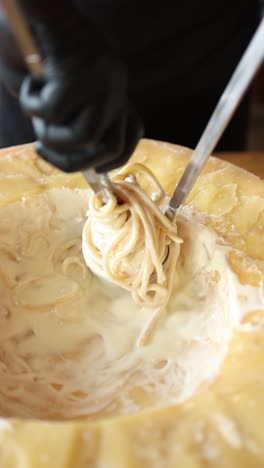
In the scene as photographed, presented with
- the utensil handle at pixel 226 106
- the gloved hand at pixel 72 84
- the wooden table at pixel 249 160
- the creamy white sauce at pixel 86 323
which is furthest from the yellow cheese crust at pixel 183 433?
the wooden table at pixel 249 160

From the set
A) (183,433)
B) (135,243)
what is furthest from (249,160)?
(183,433)

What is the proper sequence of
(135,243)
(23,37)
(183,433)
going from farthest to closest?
1. (135,243)
2. (183,433)
3. (23,37)

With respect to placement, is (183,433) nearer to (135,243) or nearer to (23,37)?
(135,243)

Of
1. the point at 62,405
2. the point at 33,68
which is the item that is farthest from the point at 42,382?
the point at 33,68

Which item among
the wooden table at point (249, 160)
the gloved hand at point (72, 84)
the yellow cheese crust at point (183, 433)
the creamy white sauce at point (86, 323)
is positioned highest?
the gloved hand at point (72, 84)

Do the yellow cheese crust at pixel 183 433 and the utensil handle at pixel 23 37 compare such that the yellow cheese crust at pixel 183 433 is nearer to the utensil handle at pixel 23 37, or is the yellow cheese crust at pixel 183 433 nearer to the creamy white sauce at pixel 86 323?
the creamy white sauce at pixel 86 323
